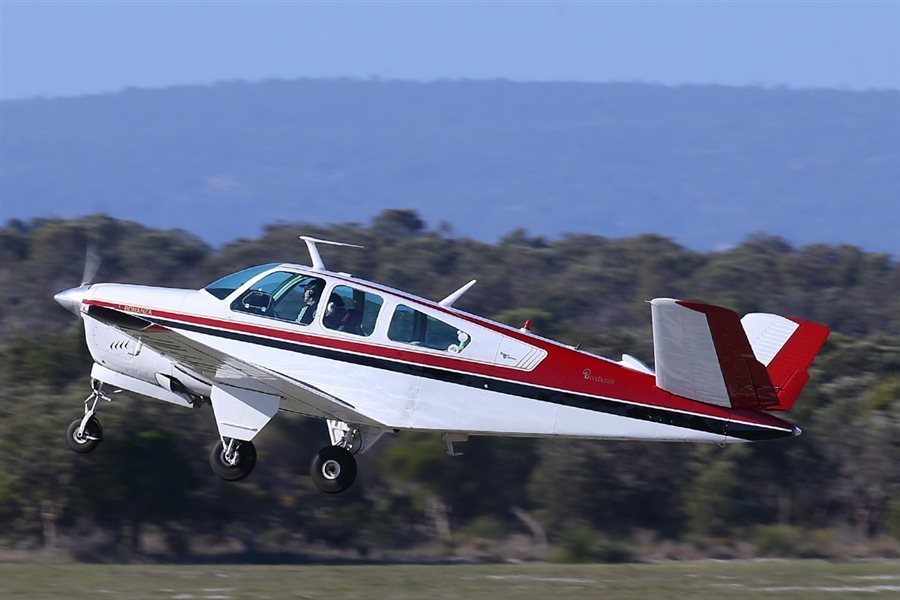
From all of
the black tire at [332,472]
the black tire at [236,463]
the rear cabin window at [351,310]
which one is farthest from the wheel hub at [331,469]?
the rear cabin window at [351,310]

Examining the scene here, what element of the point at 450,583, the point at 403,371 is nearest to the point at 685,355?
the point at 403,371

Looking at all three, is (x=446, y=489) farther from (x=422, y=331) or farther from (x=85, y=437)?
(x=422, y=331)

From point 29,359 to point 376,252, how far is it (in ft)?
82.1

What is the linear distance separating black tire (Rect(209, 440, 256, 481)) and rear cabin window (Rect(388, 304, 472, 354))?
2.11 metres

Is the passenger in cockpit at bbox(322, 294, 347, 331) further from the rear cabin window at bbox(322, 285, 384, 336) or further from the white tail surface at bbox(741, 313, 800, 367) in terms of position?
the white tail surface at bbox(741, 313, 800, 367)

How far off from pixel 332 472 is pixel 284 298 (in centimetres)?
194

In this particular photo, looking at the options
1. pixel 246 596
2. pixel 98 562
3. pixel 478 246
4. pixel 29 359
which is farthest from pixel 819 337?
pixel 478 246

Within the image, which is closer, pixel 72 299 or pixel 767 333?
pixel 767 333

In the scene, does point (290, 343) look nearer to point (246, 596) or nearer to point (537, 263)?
point (246, 596)

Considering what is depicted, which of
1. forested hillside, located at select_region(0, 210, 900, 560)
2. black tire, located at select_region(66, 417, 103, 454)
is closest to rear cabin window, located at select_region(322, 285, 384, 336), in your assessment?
black tire, located at select_region(66, 417, 103, 454)

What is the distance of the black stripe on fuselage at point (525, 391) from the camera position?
12.6m

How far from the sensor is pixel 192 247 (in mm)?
50812

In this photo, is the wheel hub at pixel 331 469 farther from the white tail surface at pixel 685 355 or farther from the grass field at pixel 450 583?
the white tail surface at pixel 685 355

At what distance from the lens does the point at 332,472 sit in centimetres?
1427
